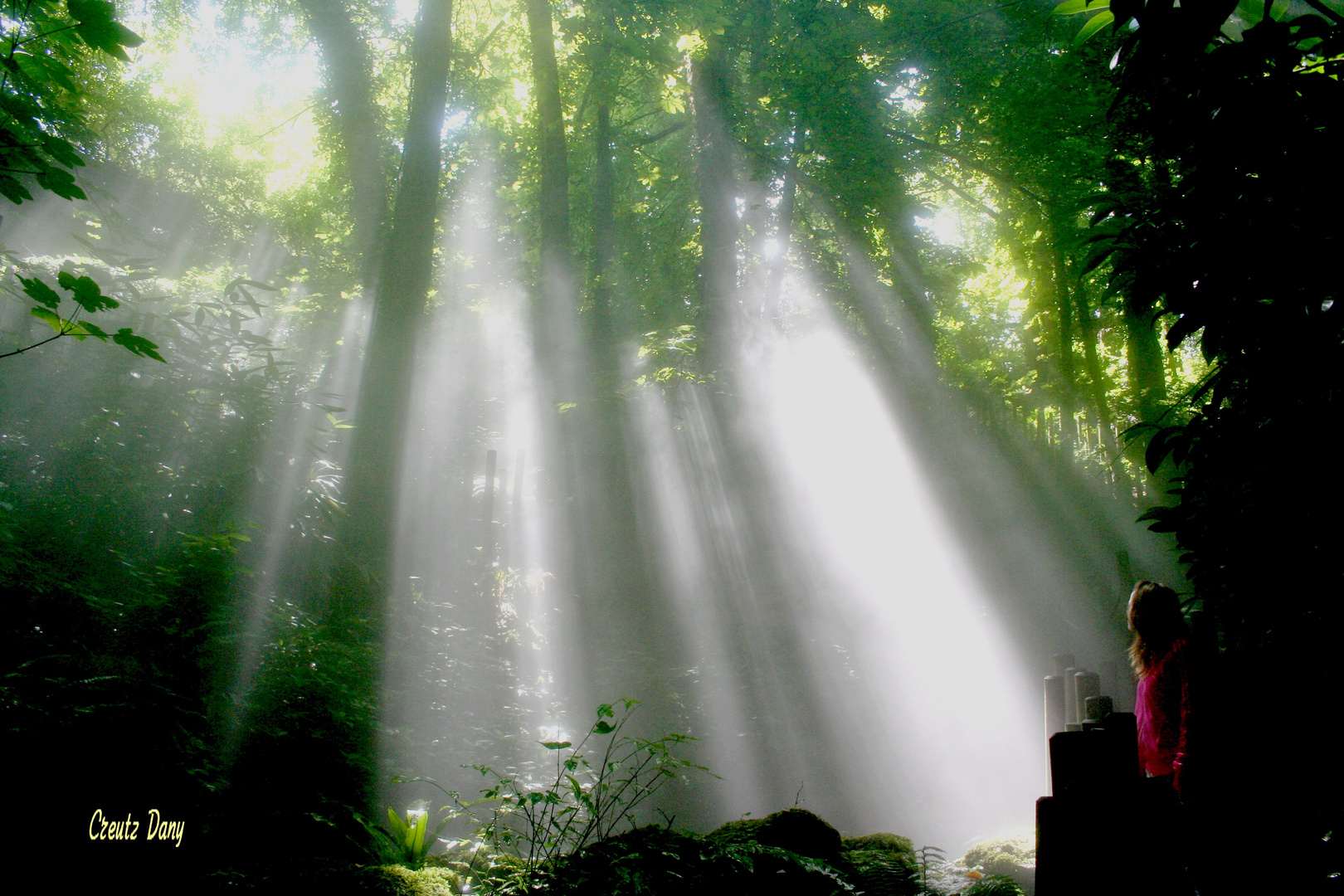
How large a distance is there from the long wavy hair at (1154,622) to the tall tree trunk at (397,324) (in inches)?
284

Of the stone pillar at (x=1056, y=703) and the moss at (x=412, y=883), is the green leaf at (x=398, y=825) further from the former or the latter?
the stone pillar at (x=1056, y=703)

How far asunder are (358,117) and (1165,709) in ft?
51.0

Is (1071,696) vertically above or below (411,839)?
above

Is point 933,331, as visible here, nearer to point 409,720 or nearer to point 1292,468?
point 409,720

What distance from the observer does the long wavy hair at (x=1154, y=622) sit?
120 inches

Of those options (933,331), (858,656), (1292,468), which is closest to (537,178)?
(933,331)

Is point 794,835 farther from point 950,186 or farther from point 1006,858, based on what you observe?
point 950,186

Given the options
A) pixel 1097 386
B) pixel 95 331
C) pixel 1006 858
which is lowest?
pixel 1006 858

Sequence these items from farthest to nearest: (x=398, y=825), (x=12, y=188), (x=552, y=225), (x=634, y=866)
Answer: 1. (x=552, y=225)
2. (x=398, y=825)
3. (x=634, y=866)
4. (x=12, y=188)

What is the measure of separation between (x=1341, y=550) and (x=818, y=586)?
1168cm

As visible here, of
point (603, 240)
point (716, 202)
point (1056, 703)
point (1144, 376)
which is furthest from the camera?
point (603, 240)

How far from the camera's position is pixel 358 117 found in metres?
13.6

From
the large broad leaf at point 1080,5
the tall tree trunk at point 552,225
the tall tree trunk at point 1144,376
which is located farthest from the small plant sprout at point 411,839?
the tall tree trunk at point 1144,376

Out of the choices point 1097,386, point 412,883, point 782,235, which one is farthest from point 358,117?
point 1097,386
